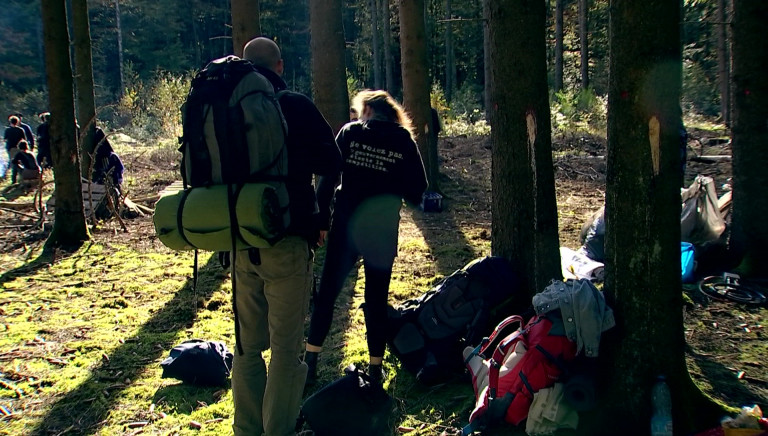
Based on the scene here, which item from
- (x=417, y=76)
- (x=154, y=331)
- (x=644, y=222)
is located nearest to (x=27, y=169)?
(x=417, y=76)

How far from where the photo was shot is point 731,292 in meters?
5.63

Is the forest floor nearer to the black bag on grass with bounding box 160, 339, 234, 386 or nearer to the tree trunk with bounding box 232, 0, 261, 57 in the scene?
the black bag on grass with bounding box 160, 339, 234, 386

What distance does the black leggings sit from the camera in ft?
13.5

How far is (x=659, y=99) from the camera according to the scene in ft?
10.7

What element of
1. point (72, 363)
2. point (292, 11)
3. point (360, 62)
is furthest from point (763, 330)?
point (292, 11)

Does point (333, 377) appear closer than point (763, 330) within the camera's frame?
Yes

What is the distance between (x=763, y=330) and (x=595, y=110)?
19.3 m

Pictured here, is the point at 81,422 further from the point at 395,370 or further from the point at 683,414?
the point at 683,414

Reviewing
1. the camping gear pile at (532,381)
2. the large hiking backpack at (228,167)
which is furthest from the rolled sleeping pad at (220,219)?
the camping gear pile at (532,381)

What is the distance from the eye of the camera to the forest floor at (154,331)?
4043 mm

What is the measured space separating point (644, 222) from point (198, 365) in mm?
3289

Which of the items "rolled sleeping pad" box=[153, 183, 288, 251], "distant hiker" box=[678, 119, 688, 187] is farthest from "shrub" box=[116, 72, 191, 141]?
"rolled sleeping pad" box=[153, 183, 288, 251]

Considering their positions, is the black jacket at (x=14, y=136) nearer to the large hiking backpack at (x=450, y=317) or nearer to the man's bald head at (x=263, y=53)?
the large hiking backpack at (x=450, y=317)

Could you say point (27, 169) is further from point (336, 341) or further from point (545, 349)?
point (545, 349)
